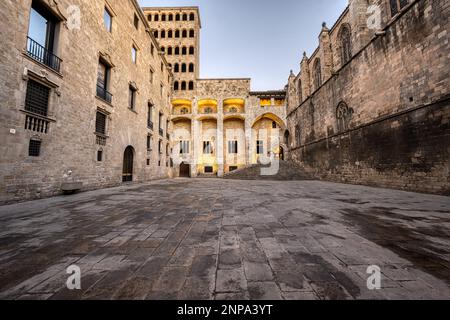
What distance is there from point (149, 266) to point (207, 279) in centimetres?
69

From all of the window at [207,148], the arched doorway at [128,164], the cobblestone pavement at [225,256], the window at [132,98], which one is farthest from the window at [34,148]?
the window at [207,148]

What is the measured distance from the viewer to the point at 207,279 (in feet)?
5.43

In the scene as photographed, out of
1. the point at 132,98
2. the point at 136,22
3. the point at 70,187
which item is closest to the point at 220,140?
the point at 132,98

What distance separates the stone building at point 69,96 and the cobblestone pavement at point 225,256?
3707 mm

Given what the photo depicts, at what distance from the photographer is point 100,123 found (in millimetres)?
10266

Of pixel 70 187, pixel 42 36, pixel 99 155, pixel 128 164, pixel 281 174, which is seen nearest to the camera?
pixel 42 36

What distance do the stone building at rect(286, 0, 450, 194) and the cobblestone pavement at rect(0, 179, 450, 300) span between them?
618 centimetres

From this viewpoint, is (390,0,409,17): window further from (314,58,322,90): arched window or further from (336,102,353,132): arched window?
(314,58,322,90): arched window

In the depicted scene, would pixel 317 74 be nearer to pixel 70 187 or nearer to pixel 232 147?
pixel 232 147

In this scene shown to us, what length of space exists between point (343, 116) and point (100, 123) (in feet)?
54.6

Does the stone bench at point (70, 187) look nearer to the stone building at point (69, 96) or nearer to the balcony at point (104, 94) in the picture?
the stone building at point (69, 96)

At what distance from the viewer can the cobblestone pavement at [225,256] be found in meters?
1.50
